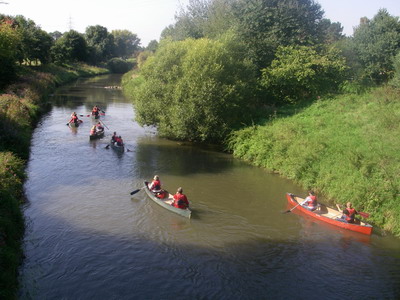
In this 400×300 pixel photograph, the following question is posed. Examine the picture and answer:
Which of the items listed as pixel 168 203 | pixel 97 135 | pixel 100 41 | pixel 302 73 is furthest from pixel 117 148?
pixel 100 41

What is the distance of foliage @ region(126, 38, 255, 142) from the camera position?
25531mm

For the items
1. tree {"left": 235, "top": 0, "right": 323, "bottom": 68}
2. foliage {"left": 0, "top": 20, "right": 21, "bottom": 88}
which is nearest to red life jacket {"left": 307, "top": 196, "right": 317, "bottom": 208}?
tree {"left": 235, "top": 0, "right": 323, "bottom": 68}

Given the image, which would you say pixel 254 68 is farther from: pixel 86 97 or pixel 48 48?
pixel 48 48

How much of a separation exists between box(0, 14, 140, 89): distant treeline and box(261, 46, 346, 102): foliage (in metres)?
29.0

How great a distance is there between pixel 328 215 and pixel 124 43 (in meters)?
131

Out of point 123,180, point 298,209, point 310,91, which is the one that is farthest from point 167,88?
point 298,209

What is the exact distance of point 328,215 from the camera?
54.8 feet

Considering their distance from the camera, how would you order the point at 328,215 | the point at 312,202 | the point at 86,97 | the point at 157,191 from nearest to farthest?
the point at 328,215 < the point at 312,202 < the point at 157,191 < the point at 86,97

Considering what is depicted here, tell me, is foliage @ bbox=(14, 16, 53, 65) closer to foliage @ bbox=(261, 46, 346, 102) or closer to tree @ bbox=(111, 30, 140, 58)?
foliage @ bbox=(261, 46, 346, 102)

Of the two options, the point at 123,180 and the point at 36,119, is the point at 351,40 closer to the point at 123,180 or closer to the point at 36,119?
the point at 123,180

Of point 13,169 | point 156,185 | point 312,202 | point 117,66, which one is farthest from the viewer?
point 117,66

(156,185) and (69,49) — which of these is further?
(69,49)

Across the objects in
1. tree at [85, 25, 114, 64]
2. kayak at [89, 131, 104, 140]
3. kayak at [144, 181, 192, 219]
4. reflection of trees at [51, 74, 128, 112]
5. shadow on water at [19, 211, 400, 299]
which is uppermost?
tree at [85, 25, 114, 64]

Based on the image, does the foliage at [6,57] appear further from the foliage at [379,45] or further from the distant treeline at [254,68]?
the foliage at [379,45]
